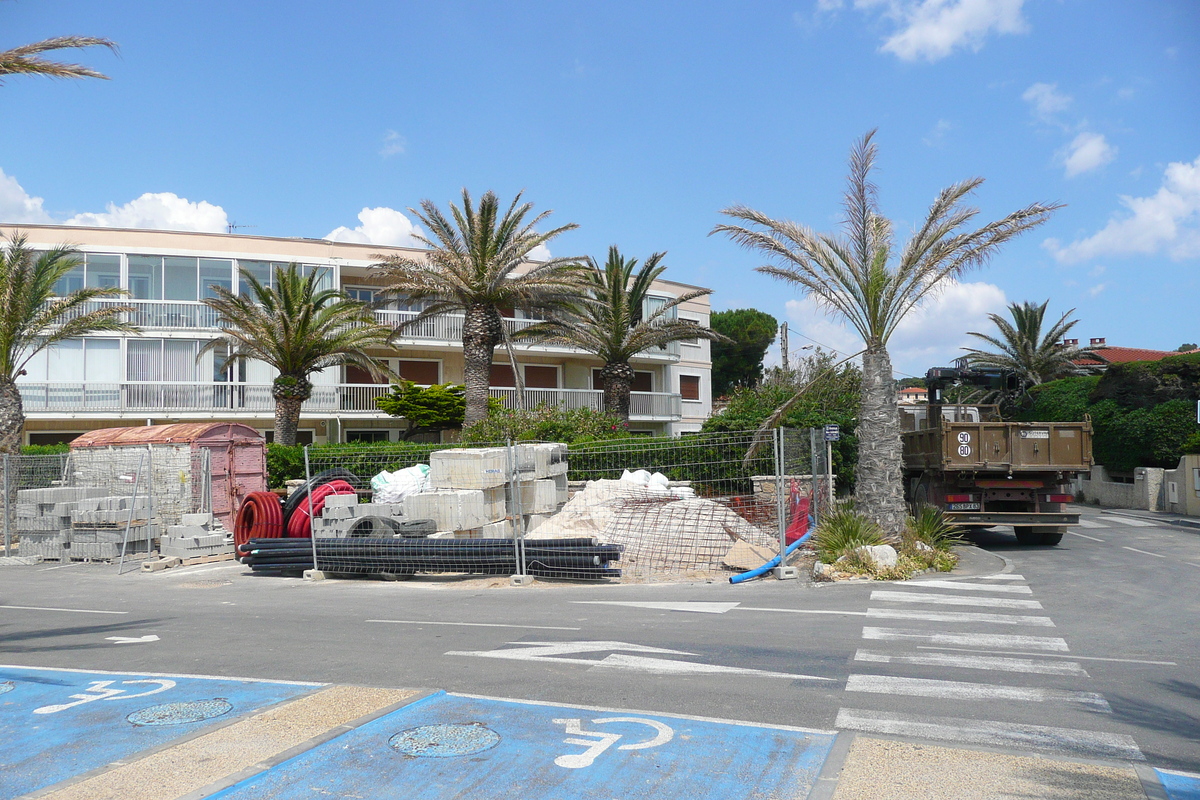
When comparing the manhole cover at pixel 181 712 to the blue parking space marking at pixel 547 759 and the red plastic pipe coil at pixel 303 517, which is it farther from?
the red plastic pipe coil at pixel 303 517

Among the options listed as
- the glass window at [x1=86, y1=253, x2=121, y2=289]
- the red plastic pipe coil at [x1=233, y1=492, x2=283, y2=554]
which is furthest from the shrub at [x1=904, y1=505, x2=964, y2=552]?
the glass window at [x1=86, y1=253, x2=121, y2=289]

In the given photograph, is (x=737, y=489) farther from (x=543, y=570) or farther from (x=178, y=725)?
(x=178, y=725)

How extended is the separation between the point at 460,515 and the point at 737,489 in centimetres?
500

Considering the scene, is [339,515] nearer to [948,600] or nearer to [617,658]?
[617,658]

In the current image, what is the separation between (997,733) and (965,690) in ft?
3.50

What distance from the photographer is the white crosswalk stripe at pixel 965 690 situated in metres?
6.25

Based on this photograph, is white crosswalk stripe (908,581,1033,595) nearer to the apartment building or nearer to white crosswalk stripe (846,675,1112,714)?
white crosswalk stripe (846,675,1112,714)

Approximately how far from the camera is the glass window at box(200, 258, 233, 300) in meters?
31.4

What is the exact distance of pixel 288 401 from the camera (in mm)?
25766

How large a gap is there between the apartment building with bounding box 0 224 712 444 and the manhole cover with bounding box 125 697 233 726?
2391 centimetres

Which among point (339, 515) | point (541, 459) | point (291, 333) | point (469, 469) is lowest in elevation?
point (339, 515)

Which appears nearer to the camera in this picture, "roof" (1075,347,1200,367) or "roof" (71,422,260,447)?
"roof" (71,422,260,447)

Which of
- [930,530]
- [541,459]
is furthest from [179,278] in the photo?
[930,530]

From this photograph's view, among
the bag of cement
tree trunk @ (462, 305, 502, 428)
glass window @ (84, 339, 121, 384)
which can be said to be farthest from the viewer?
glass window @ (84, 339, 121, 384)
